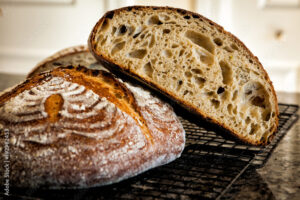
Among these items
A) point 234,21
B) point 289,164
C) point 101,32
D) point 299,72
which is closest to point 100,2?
point 234,21

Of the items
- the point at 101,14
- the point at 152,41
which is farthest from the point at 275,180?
the point at 101,14

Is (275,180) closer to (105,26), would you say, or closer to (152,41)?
(152,41)

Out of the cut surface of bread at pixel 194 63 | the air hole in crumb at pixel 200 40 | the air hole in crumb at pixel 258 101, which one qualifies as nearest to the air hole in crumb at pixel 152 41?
the cut surface of bread at pixel 194 63

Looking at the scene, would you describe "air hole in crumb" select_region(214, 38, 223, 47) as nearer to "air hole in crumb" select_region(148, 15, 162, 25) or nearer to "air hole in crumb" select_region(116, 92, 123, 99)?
"air hole in crumb" select_region(148, 15, 162, 25)

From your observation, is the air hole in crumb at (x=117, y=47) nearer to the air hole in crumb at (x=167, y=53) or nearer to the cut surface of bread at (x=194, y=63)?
the cut surface of bread at (x=194, y=63)

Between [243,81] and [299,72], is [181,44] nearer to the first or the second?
[243,81]
